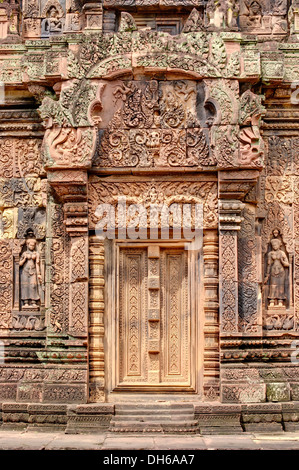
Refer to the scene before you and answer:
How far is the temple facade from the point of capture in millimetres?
9945

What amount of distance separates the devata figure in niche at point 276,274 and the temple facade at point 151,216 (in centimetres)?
2

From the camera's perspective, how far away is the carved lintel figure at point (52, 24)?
10602mm

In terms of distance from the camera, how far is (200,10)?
10492 mm

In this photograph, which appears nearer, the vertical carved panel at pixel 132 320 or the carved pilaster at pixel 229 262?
the carved pilaster at pixel 229 262

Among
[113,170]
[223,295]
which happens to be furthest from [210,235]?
[113,170]

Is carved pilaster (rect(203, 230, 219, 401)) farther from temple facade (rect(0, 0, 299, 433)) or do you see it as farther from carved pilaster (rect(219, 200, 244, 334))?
carved pilaster (rect(219, 200, 244, 334))

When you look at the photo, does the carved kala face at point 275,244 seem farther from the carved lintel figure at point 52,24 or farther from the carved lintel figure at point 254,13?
the carved lintel figure at point 52,24

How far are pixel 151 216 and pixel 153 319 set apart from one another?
4.52ft

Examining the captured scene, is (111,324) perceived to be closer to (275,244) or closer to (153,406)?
(153,406)

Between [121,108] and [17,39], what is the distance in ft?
6.08

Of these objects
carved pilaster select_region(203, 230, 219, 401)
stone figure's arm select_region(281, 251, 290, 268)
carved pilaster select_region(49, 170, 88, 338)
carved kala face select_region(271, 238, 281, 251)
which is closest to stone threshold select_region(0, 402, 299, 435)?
carved pilaster select_region(203, 230, 219, 401)

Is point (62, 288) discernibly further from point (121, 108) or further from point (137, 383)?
point (121, 108)

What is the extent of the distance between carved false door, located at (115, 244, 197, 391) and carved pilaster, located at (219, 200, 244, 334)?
0.48m

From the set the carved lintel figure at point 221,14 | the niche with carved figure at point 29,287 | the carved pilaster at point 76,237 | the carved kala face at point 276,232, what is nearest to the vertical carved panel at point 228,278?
the carved kala face at point 276,232
